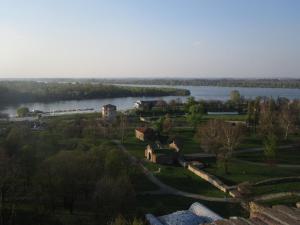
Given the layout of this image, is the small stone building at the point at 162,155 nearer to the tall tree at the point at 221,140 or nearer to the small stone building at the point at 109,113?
the tall tree at the point at 221,140

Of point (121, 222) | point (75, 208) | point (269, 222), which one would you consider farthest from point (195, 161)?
point (269, 222)

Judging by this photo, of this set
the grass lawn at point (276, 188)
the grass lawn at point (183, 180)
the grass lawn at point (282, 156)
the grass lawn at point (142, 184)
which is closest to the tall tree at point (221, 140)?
the grass lawn at point (282, 156)

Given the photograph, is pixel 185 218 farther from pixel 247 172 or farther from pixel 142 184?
pixel 247 172

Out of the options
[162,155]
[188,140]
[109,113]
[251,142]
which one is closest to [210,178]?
[162,155]

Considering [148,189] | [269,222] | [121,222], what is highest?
[269,222]

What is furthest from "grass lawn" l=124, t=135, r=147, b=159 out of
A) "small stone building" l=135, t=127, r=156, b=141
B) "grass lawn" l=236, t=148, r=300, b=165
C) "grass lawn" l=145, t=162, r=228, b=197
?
"grass lawn" l=236, t=148, r=300, b=165

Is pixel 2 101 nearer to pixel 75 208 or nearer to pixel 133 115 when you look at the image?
pixel 133 115
